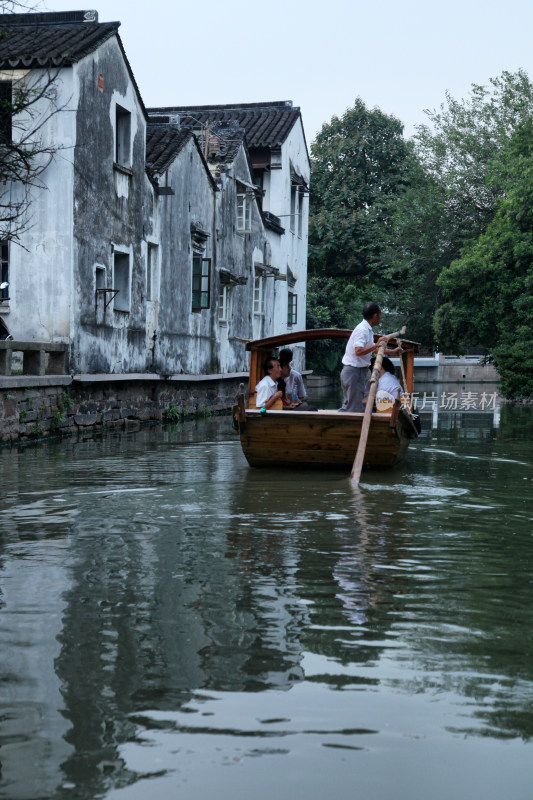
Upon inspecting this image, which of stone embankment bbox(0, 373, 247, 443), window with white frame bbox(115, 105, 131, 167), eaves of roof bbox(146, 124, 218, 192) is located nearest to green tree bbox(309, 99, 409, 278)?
stone embankment bbox(0, 373, 247, 443)

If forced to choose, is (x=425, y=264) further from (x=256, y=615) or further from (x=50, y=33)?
(x=256, y=615)

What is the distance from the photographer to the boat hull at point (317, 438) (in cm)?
1207

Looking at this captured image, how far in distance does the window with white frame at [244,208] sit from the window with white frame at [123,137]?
898cm

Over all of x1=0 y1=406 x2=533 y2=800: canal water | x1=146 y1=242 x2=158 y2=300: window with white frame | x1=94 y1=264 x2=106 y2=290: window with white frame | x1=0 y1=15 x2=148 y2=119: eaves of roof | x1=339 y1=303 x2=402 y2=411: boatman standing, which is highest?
x1=0 y1=15 x2=148 y2=119: eaves of roof

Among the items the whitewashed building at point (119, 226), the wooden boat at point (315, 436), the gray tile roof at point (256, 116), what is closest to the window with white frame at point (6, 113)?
the whitewashed building at point (119, 226)

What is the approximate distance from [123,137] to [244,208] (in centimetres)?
933

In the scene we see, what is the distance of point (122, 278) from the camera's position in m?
20.7

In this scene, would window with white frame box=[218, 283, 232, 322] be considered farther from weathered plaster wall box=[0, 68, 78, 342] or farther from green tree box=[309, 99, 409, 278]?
green tree box=[309, 99, 409, 278]

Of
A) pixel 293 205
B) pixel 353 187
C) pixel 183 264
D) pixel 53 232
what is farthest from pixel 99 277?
pixel 353 187

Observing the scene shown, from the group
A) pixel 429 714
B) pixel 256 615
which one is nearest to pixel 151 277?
pixel 256 615

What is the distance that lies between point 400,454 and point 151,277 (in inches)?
416

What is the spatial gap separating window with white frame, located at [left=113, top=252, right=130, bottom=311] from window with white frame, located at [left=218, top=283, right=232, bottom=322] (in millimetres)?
7238

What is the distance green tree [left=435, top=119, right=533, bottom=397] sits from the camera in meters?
30.2

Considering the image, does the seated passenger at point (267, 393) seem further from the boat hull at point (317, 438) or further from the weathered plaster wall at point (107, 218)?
the weathered plaster wall at point (107, 218)
